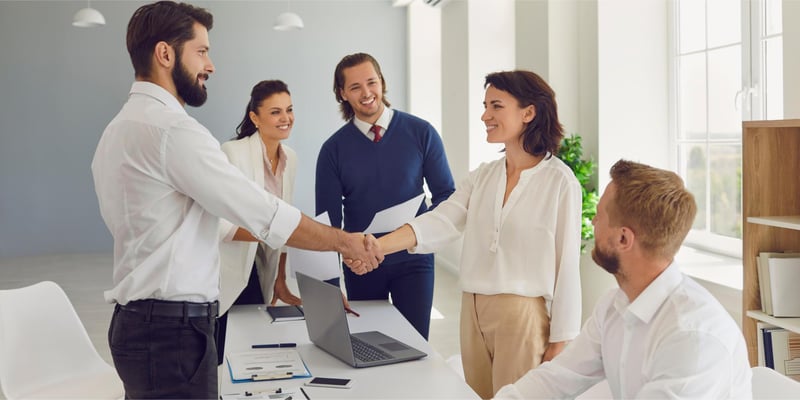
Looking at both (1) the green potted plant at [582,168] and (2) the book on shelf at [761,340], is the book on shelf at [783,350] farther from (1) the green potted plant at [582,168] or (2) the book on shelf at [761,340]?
(1) the green potted plant at [582,168]

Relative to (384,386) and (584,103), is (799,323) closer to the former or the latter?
(384,386)

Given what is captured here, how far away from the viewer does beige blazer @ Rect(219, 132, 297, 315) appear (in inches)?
122

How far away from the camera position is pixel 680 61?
538 cm

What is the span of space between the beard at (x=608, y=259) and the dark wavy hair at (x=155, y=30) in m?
1.26

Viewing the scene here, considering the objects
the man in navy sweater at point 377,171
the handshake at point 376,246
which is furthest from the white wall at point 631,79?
the handshake at point 376,246

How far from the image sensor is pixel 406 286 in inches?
127

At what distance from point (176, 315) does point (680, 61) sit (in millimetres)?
4367

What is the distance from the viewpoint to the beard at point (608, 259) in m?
1.77

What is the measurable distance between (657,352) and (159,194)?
1.31 meters

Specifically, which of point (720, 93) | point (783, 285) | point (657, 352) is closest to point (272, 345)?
point (657, 352)

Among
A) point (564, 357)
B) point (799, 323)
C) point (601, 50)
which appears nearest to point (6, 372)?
point (564, 357)

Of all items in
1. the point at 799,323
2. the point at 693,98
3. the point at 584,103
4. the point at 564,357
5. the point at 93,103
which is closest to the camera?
the point at 564,357

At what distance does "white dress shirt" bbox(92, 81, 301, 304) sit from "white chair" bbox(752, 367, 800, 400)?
1434 millimetres

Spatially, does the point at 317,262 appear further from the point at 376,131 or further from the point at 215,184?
the point at 215,184
